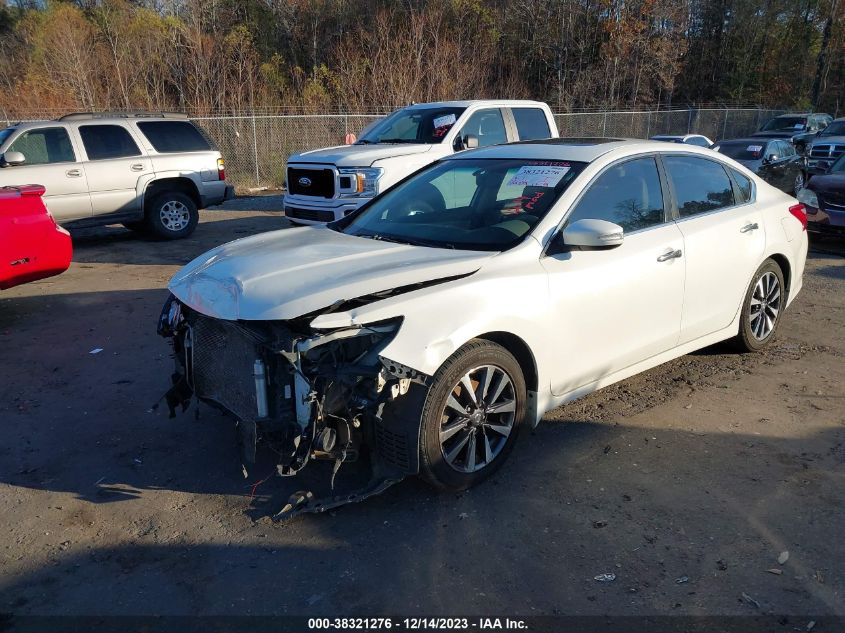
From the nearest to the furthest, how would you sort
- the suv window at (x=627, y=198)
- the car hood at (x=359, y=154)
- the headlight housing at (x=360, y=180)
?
1. the suv window at (x=627, y=198)
2. the headlight housing at (x=360, y=180)
3. the car hood at (x=359, y=154)

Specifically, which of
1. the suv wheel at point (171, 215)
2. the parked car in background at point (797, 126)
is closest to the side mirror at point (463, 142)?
the suv wheel at point (171, 215)

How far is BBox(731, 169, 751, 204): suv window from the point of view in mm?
5469

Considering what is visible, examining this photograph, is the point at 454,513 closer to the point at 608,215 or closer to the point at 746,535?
the point at 746,535

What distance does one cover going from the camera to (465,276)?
3.69 m

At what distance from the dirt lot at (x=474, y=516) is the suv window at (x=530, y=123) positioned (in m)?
5.82

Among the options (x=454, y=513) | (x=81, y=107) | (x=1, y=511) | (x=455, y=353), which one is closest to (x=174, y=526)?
(x=1, y=511)

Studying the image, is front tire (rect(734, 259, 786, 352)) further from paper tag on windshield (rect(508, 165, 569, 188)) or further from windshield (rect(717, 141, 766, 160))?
windshield (rect(717, 141, 766, 160))

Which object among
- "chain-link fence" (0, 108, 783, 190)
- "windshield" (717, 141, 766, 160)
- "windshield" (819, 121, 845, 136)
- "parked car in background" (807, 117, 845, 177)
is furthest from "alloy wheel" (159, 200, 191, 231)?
"windshield" (819, 121, 845, 136)

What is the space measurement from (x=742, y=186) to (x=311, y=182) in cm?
580

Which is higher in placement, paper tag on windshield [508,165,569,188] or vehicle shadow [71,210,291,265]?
paper tag on windshield [508,165,569,188]

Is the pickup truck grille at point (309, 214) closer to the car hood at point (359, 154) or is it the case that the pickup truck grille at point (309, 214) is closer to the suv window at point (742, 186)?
the car hood at point (359, 154)

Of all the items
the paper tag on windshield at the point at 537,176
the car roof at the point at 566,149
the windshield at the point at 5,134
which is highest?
the car roof at the point at 566,149

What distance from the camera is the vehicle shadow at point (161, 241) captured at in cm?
1009

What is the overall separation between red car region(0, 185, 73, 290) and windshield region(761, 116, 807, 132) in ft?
77.2
